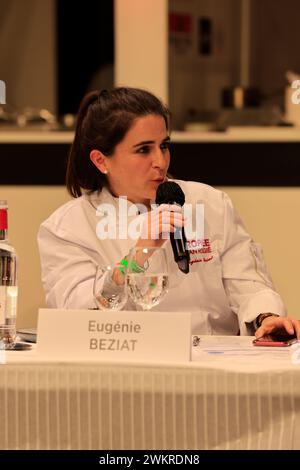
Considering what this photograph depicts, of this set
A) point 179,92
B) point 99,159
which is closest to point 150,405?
point 99,159

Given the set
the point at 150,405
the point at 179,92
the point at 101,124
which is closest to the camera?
the point at 150,405

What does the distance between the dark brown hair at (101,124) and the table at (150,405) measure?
0.81 metres

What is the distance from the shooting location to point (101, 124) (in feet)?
7.47

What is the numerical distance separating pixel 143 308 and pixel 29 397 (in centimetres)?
29

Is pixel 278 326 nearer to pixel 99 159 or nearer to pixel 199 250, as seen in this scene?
pixel 199 250

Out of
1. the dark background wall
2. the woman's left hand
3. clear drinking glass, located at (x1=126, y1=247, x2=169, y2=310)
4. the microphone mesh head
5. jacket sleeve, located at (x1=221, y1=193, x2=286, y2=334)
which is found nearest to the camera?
clear drinking glass, located at (x1=126, y1=247, x2=169, y2=310)

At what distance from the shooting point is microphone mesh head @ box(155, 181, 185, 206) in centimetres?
204

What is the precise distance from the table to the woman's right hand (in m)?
0.40

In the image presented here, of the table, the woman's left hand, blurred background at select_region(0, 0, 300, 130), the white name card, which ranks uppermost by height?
blurred background at select_region(0, 0, 300, 130)

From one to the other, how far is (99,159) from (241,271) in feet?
1.37

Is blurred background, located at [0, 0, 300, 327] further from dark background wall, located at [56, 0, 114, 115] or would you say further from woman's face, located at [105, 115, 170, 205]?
woman's face, located at [105, 115, 170, 205]

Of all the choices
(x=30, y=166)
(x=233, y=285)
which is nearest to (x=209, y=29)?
(x=30, y=166)

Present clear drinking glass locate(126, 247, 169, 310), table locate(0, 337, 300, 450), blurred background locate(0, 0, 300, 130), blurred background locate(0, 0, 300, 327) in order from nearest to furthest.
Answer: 1. table locate(0, 337, 300, 450)
2. clear drinking glass locate(126, 247, 169, 310)
3. blurred background locate(0, 0, 300, 327)
4. blurred background locate(0, 0, 300, 130)

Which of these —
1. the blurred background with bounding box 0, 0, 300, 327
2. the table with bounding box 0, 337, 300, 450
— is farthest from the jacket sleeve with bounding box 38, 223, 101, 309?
the blurred background with bounding box 0, 0, 300, 327
